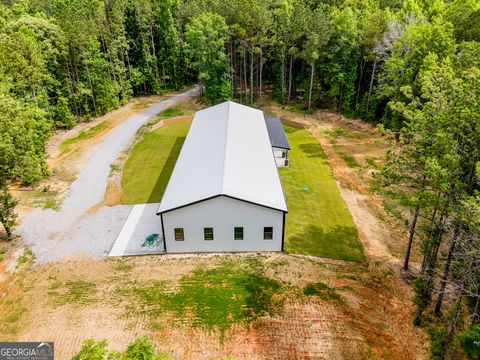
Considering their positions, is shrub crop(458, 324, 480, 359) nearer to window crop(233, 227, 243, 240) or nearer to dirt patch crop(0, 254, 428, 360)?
dirt patch crop(0, 254, 428, 360)

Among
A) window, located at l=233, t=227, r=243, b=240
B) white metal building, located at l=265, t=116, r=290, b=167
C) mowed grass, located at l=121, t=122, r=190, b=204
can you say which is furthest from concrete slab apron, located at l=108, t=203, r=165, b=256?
white metal building, located at l=265, t=116, r=290, b=167

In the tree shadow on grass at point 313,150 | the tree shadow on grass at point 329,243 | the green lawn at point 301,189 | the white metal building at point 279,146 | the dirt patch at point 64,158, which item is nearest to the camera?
the tree shadow on grass at point 329,243

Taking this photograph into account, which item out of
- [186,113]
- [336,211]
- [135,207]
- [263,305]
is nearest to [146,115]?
[186,113]

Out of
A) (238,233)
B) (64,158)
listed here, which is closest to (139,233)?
(238,233)

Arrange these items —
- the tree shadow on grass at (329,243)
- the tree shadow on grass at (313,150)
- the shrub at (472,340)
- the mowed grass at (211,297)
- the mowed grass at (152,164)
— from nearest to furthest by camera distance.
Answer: the shrub at (472,340), the mowed grass at (211,297), the tree shadow on grass at (329,243), the mowed grass at (152,164), the tree shadow on grass at (313,150)

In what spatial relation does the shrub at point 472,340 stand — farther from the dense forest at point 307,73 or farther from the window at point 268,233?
the window at point 268,233

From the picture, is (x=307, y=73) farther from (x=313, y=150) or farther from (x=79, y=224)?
(x=79, y=224)

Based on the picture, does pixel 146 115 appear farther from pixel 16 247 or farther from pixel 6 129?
pixel 16 247

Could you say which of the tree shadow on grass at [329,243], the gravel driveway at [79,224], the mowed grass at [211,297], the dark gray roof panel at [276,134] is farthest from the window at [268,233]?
the dark gray roof panel at [276,134]
